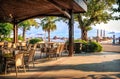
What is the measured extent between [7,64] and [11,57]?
0.97ft

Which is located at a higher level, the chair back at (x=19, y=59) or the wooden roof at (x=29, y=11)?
the wooden roof at (x=29, y=11)

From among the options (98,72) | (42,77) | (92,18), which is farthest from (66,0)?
(92,18)

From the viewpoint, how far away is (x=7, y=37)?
30.6 m

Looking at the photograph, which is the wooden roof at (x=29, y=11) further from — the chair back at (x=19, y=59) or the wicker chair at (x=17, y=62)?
the chair back at (x=19, y=59)

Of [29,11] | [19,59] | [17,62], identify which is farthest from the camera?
[29,11]

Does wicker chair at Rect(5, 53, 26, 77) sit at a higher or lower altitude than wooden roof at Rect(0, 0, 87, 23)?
lower

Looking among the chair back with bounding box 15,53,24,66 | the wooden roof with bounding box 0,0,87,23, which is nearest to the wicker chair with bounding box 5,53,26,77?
the chair back with bounding box 15,53,24,66

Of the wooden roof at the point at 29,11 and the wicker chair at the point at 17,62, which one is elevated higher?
the wooden roof at the point at 29,11

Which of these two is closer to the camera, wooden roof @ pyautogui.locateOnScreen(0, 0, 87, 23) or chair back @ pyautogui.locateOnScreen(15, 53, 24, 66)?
chair back @ pyautogui.locateOnScreen(15, 53, 24, 66)

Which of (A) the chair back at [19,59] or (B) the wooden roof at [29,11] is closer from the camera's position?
(A) the chair back at [19,59]

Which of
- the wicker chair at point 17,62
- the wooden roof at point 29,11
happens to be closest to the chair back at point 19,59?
the wicker chair at point 17,62

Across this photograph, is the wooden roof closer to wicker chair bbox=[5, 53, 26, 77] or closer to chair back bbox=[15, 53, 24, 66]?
wicker chair bbox=[5, 53, 26, 77]

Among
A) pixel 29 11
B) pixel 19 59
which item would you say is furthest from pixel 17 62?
pixel 29 11

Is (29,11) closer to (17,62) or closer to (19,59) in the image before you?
(19,59)
